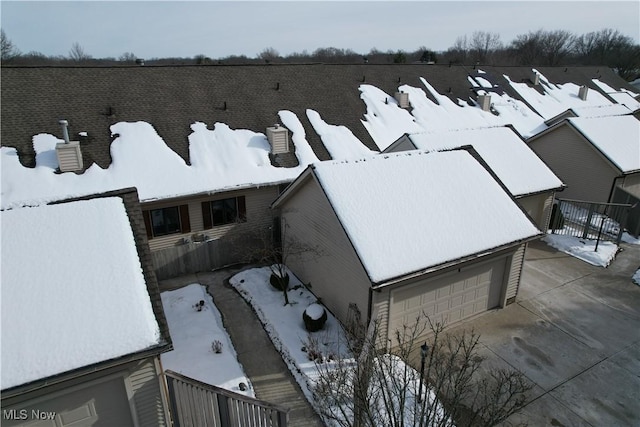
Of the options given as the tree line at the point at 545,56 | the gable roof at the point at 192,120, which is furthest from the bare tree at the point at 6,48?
the gable roof at the point at 192,120

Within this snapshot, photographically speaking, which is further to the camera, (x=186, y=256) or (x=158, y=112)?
(x=158, y=112)

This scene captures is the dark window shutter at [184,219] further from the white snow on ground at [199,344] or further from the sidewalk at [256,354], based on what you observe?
the white snow on ground at [199,344]

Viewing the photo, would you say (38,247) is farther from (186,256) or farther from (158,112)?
(158,112)

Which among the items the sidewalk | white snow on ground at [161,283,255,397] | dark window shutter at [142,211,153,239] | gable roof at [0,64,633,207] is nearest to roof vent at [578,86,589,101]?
gable roof at [0,64,633,207]

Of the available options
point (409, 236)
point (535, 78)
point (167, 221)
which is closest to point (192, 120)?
point (167, 221)

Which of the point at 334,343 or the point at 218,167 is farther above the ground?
the point at 218,167

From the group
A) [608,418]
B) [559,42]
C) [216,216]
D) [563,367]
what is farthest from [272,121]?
[559,42]
